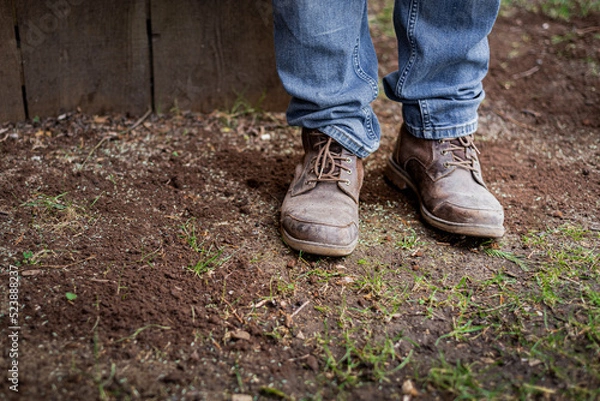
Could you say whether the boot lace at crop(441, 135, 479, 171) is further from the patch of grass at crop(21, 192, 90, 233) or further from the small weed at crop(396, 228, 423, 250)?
the patch of grass at crop(21, 192, 90, 233)

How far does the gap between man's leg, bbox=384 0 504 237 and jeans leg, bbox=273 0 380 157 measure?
0.12 m

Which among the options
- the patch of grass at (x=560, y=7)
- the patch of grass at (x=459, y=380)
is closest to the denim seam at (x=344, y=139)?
the patch of grass at (x=459, y=380)

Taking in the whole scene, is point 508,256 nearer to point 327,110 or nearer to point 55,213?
point 327,110

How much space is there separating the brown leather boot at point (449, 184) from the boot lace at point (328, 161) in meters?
0.26

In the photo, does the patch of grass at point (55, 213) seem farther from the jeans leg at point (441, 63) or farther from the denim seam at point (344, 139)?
the jeans leg at point (441, 63)

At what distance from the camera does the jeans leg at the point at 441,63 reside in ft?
5.67

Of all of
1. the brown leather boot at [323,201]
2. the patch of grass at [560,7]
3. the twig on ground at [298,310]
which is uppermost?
the patch of grass at [560,7]

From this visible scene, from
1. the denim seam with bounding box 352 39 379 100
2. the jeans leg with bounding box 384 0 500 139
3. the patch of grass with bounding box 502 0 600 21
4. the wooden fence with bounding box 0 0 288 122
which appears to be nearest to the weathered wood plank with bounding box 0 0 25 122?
the wooden fence with bounding box 0 0 288 122

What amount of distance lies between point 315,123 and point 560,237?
0.85 metres

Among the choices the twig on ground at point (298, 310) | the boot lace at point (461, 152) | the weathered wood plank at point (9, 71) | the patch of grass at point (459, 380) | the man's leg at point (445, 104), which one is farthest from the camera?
the weathered wood plank at point (9, 71)

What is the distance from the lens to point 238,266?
1.67m

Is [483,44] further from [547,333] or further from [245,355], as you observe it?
[245,355]

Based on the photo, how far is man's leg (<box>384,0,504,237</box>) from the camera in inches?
68.6

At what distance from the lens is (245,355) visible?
1395 mm
